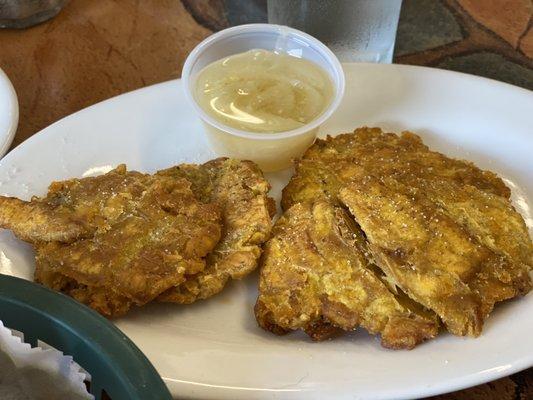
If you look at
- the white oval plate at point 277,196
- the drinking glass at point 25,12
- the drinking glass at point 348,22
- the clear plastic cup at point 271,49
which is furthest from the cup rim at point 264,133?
the drinking glass at point 25,12

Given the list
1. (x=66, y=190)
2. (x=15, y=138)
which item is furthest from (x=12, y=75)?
(x=66, y=190)

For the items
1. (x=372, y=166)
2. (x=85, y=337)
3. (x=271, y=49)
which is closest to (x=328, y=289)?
(x=372, y=166)

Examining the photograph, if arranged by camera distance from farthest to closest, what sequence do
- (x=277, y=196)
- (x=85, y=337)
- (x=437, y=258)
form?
(x=277, y=196), (x=437, y=258), (x=85, y=337)

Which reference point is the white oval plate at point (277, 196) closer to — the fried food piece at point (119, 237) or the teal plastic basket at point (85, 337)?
the fried food piece at point (119, 237)

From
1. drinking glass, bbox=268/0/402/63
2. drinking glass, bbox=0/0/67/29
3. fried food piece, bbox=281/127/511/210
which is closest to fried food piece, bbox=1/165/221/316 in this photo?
fried food piece, bbox=281/127/511/210

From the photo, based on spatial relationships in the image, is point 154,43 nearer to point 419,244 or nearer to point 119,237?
point 119,237

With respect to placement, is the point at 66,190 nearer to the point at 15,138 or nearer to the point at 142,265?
the point at 142,265

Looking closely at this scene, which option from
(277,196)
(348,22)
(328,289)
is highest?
(348,22)

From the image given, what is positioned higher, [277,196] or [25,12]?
[25,12]
